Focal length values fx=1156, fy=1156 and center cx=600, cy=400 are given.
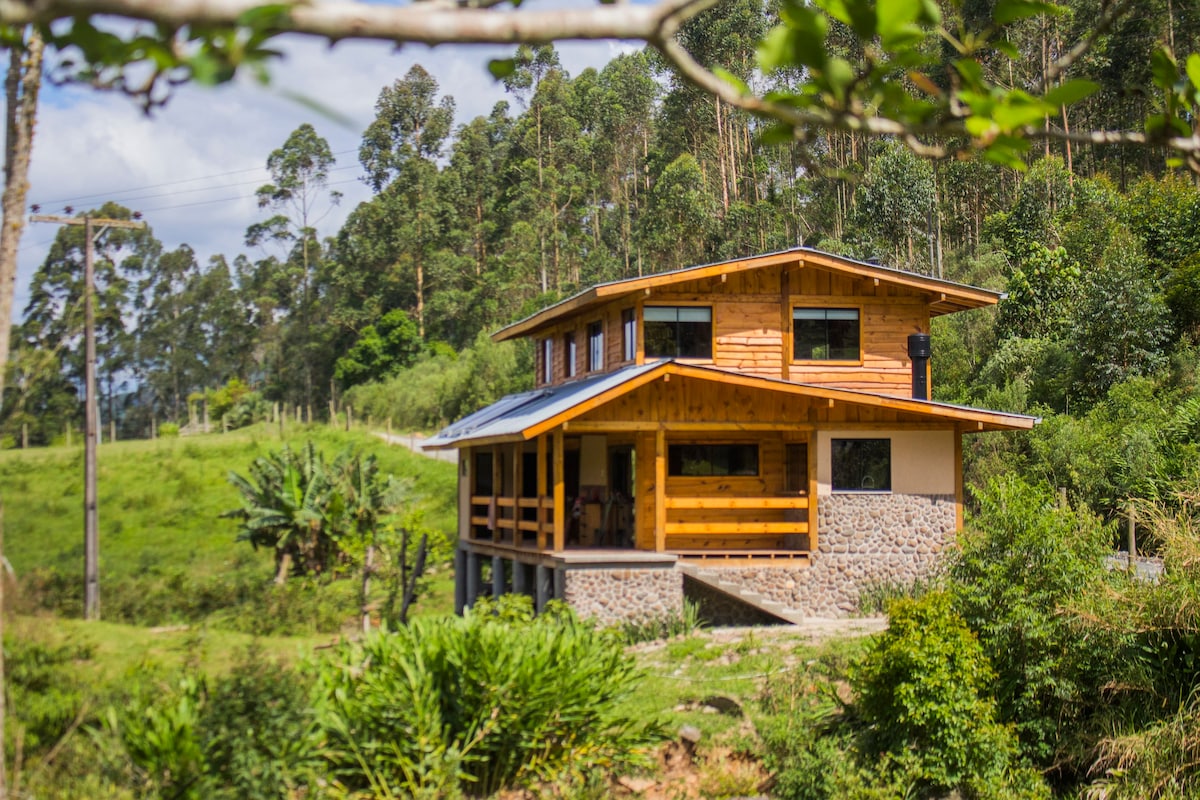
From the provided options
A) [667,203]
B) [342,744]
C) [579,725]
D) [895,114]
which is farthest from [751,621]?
[667,203]

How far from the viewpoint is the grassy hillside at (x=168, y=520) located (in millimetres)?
24125

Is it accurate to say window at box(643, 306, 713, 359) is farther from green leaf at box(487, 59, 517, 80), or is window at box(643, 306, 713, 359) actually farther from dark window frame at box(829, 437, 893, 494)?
green leaf at box(487, 59, 517, 80)

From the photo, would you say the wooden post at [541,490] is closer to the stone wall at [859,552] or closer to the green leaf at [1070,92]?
the stone wall at [859,552]

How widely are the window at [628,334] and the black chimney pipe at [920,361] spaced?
5.12 metres

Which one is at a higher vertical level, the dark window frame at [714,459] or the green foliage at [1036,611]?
the dark window frame at [714,459]

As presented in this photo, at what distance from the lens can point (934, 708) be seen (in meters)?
10.6

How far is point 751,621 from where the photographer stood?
1892 cm

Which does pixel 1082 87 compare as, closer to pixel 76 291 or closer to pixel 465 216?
pixel 76 291

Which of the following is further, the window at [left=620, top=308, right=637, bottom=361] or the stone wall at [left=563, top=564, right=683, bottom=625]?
the window at [left=620, top=308, right=637, bottom=361]

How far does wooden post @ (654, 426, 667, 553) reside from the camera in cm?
1894

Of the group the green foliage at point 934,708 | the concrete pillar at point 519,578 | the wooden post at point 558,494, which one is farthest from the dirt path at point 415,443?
the green foliage at point 934,708

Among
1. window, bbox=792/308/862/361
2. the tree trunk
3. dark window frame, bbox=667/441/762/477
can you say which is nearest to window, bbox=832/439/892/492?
dark window frame, bbox=667/441/762/477

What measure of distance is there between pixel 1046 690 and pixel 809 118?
9762mm

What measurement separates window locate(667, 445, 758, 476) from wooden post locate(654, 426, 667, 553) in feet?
5.68
